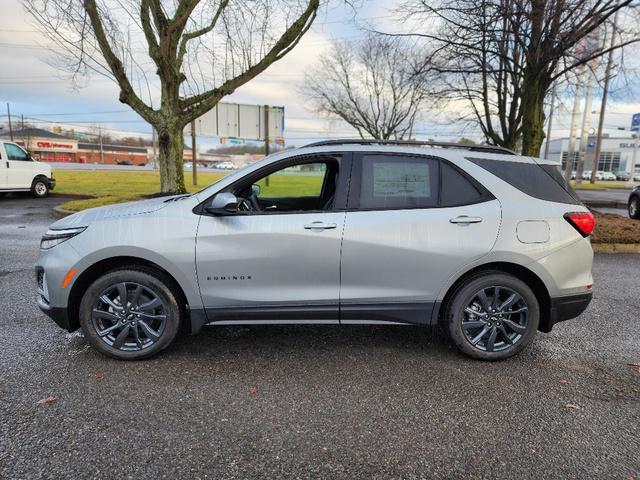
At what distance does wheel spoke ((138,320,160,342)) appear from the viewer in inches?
130

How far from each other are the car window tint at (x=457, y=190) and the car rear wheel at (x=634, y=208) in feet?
39.6

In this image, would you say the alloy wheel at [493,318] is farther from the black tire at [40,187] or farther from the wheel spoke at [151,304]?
the black tire at [40,187]

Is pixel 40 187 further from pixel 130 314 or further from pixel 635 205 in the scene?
pixel 635 205

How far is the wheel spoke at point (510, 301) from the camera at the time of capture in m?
3.37

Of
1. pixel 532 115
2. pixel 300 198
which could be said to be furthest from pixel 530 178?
pixel 532 115

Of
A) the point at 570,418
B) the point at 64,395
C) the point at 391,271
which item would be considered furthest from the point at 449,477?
the point at 64,395

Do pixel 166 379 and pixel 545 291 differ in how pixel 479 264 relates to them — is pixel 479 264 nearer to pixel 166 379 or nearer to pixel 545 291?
pixel 545 291

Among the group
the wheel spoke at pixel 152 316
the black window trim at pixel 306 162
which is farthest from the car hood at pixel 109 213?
the wheel spoke at pixel 152 316

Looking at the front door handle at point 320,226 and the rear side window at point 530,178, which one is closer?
the front door handle at point 320,226

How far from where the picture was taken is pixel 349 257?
3223 millimetres

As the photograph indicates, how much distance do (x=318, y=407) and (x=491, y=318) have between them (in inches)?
62.4

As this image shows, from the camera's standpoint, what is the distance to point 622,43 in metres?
8.25

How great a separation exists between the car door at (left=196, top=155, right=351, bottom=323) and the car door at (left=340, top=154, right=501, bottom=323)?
13cm

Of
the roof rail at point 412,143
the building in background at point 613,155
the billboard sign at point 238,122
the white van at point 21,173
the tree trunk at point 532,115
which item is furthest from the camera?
the building in background at point 613,155
